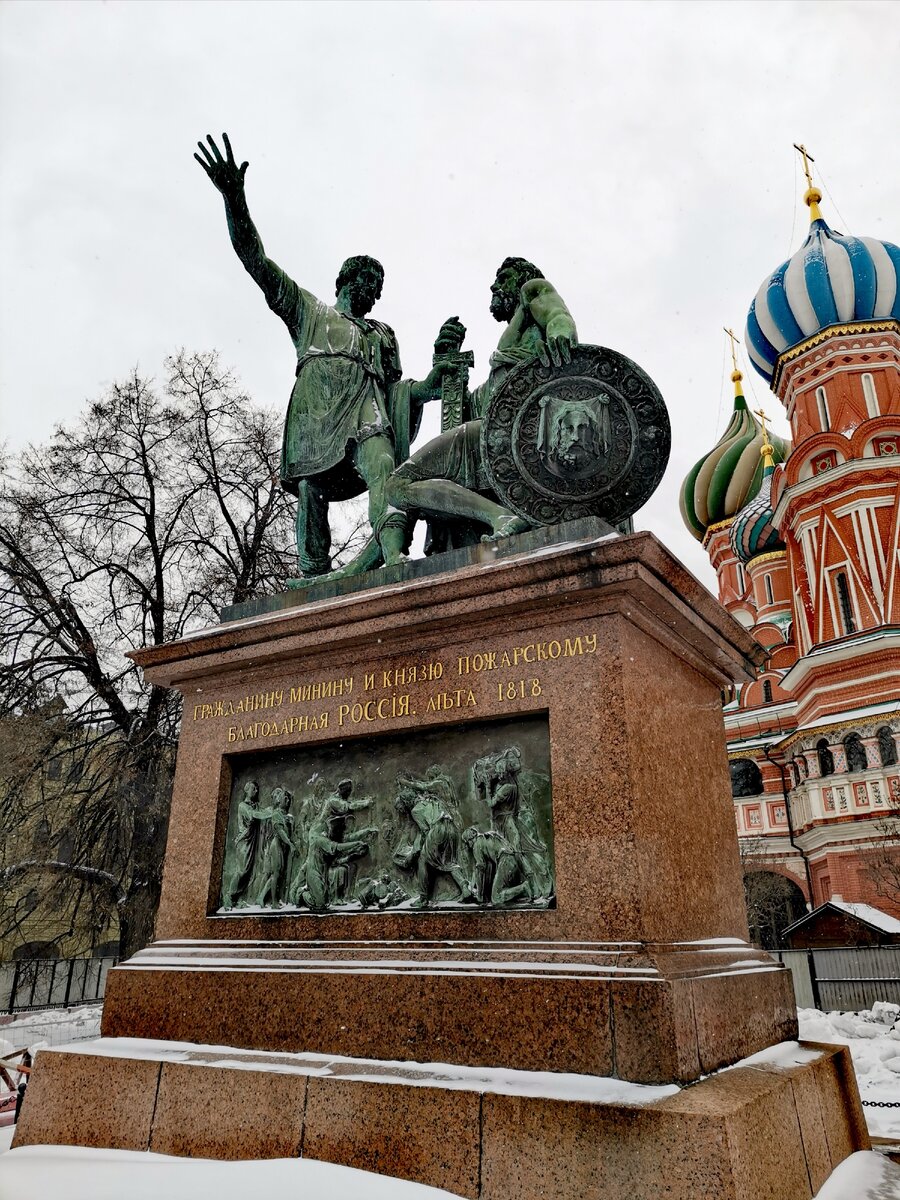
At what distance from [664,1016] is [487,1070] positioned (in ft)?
2.63

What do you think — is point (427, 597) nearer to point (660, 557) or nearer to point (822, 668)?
point (660, 557)


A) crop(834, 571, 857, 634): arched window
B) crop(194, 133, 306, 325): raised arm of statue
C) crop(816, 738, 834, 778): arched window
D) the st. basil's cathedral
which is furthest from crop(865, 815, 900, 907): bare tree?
crop(194, 133, 306, 325): raised arm of statue

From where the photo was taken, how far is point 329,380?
7.05m

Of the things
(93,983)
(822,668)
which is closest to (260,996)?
(93,983)

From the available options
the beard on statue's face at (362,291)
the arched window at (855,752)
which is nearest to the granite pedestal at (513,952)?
the beard on statue's face at (362,291)

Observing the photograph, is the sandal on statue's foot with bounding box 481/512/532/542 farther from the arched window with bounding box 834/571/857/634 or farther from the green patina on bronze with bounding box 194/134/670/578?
the arched window with bounding box 834/571/857/634

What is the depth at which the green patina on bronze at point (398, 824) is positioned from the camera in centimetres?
462

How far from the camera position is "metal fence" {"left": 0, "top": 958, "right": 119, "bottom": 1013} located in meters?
19.4

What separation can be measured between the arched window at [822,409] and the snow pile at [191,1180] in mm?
33420

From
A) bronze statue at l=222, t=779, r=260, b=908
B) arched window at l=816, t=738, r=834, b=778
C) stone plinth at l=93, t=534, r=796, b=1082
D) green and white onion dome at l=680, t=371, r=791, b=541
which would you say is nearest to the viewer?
stone plinth at l=93, t=534, r=796, b=1082

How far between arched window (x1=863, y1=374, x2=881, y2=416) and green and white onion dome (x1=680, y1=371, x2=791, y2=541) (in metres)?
15.6

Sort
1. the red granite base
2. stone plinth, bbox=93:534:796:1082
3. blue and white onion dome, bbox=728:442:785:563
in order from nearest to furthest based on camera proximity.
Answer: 1. the red granite base
2. stone plinth, bbox=93:534:796:1082
3. blue and white onion dome, bbox=728:442:785:563

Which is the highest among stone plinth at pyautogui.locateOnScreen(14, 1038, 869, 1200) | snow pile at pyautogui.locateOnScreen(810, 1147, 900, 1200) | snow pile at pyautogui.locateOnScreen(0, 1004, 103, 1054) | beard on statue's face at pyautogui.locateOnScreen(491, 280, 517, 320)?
beard on statue's face at pyautogui.locateOnScreen(491, 280, 517, 320)

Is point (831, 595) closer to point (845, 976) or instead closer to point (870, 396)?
point (870, 396)
